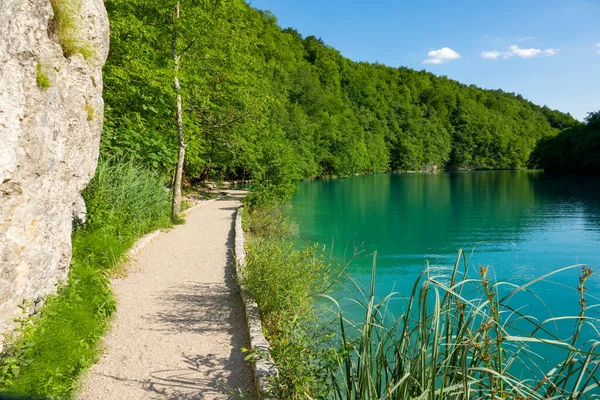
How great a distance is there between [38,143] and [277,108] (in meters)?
41.3

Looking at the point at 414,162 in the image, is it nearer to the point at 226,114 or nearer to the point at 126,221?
the point at 226,114

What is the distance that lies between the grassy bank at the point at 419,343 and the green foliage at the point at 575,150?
59997 mm

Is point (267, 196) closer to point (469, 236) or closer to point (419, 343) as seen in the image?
point (469, 236)

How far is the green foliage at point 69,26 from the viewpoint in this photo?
194 inches

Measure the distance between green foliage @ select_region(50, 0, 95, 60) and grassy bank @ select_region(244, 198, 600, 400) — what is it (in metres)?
3.65

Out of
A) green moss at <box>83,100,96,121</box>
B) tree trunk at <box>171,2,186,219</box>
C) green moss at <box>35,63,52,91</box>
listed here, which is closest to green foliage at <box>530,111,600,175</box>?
tree trunk at <box>171,2,186,219</box>

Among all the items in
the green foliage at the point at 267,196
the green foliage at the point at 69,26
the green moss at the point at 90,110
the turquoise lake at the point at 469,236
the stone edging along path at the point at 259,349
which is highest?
the green foliage at the point at 69,26

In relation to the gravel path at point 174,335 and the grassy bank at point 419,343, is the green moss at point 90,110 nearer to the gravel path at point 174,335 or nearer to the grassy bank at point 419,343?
the gravel path at point 174,335

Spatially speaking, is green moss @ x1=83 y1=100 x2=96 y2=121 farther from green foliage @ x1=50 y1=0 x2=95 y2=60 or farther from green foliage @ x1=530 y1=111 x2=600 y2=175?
green foliage @ x1=530 y1=111 x2=600 y2=175

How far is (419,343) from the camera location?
2.37 m

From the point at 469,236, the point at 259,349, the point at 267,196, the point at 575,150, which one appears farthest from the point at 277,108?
the point at 575,150

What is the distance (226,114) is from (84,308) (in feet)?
46.1

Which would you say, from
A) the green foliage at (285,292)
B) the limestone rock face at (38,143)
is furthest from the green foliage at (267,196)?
the limestone rock face at (38,143)

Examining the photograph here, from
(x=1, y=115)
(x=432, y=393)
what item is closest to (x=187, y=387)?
(x=432, y=393)
